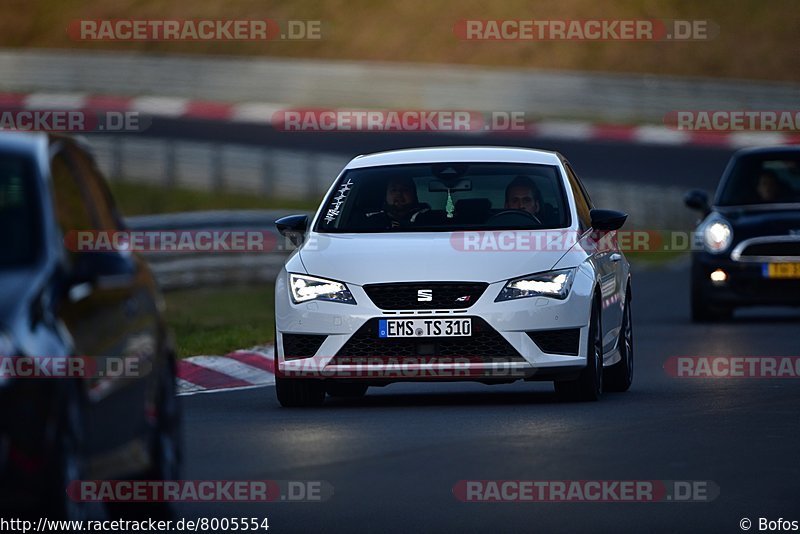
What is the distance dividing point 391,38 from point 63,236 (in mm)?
50738

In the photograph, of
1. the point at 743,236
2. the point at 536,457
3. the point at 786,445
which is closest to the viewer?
the point at 536,457

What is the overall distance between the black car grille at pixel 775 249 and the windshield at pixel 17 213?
44.4 ft

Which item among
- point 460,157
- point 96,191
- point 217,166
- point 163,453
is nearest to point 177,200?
point 217,166

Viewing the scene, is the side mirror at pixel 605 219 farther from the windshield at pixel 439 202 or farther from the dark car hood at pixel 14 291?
the dark car hood at pixel 14 291

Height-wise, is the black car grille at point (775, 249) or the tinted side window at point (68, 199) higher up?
the tinted side window at point (68, 199)

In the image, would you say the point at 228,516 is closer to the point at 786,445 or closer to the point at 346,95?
the point at 786,445

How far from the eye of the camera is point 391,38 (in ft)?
188

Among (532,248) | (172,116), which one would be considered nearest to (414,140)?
(172,116)

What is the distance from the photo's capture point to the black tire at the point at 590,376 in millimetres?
12539

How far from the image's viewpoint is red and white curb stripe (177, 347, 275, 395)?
14.5m

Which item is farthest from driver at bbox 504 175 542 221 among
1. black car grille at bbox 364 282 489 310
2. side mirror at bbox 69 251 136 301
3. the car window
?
side mirror at bbox 69 251 136 301

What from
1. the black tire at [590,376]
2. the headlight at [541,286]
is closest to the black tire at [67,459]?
the headlight at [541,286]

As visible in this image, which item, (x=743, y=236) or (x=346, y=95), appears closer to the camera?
(x=743, y=236)

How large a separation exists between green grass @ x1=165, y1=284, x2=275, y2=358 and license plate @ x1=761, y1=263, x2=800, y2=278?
4712 mm
